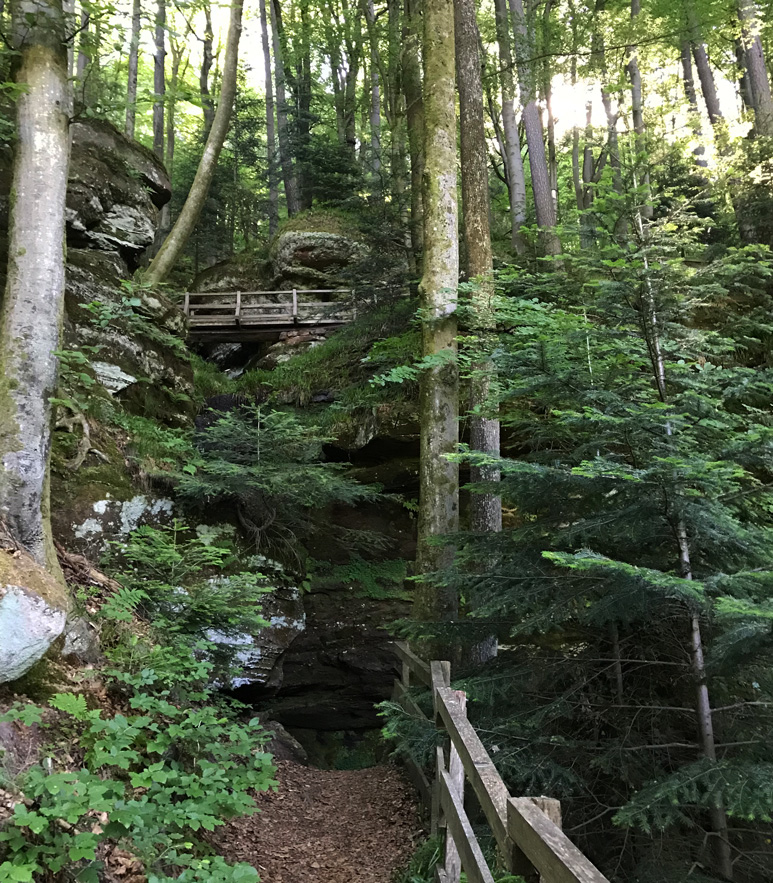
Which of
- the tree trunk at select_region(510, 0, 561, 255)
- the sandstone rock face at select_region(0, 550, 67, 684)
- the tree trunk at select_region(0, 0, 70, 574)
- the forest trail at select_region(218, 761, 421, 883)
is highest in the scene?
the tree trunk at select_region(510, 0, 561, 255)

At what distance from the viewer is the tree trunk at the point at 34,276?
4.44 m

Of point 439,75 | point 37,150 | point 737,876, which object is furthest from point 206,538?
point 439,75

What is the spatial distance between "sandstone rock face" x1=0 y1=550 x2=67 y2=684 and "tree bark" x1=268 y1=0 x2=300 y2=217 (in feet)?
59.8

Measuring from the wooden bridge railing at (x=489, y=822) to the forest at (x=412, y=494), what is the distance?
0.30 meters

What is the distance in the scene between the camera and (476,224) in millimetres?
7496

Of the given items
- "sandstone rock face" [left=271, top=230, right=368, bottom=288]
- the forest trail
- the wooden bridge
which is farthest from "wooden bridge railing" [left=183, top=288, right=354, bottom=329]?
the forest trail

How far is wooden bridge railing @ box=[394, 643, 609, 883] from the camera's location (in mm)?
1756

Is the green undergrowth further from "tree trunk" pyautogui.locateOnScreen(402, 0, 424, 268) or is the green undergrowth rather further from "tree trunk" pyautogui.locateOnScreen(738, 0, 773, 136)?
"tree trunk" pyautogui.locateOnScreen(738, 0, 773, 136)

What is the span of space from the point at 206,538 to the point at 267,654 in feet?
8.90

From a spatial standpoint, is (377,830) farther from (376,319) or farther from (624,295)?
(376,319)

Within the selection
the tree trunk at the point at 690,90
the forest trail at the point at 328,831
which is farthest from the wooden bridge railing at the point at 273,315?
the forest trail at the point at 328,831

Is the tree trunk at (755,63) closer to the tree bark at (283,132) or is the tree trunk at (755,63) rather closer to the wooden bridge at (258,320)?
the wooden bridge at (258,320)

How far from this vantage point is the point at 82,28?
4.69 m

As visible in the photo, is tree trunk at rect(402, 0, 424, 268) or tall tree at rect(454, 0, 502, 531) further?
tree trunk at rect(402, 0, 424, 268)
